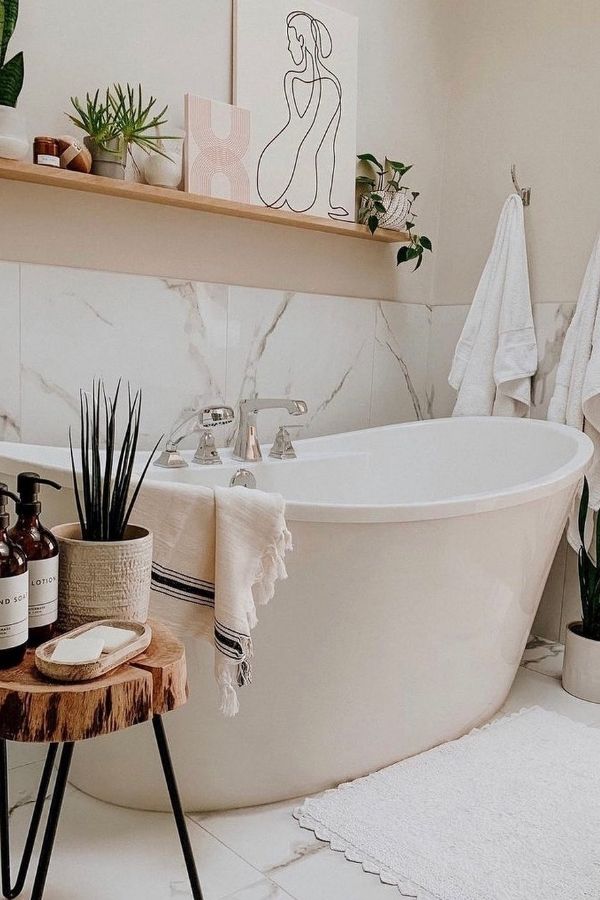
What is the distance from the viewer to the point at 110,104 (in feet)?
7.02

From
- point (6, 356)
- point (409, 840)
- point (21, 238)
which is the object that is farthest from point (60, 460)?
point (409, 840)

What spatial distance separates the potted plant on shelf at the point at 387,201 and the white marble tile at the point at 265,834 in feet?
5.98

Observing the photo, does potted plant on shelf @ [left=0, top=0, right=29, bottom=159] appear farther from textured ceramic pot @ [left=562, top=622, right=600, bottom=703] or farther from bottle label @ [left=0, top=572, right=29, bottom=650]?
textured ceramic pot @ [left=562, top=622, right=600, bottom=703]

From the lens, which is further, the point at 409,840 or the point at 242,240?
the point at 242,240

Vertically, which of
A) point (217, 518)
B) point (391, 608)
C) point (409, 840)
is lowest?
point (409, 840)

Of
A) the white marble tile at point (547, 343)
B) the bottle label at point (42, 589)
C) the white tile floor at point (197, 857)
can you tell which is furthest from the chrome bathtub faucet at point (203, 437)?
the white marble tile at point (547, 343)

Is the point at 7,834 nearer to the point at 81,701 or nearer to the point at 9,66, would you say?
the point at 81,701

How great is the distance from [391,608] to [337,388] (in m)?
1.31

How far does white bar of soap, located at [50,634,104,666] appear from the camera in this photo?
3.18 feet

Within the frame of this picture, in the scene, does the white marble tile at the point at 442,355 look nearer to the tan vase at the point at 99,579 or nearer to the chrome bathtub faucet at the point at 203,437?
the chrome bathtub faucet at the point at 203,437

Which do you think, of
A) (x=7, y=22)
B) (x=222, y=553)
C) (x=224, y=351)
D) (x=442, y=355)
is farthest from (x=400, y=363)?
(x=222, y=553)

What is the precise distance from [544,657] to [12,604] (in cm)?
207

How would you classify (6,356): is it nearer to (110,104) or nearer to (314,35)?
(110,104)

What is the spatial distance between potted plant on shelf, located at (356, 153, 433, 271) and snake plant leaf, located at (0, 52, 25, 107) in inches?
47.8
